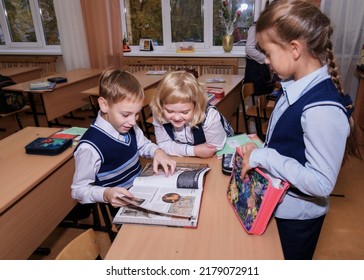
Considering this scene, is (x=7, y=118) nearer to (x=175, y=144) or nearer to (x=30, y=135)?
(x=30, y=135)

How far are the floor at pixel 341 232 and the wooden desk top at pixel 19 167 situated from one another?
0.65m

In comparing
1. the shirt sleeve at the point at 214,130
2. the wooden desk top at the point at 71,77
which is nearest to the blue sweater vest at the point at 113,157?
the shirt sleeve at the point at 214,130

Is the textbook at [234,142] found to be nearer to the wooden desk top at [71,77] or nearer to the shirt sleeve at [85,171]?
the shirt sleeve at [85,171]

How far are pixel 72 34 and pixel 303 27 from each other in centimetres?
441

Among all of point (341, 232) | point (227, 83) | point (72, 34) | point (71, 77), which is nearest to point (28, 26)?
point (72, 34)

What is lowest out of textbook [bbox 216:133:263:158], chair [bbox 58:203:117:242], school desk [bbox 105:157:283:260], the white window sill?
chair [bbox 58:203:117:242]

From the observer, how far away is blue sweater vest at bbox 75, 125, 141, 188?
4.00 feet

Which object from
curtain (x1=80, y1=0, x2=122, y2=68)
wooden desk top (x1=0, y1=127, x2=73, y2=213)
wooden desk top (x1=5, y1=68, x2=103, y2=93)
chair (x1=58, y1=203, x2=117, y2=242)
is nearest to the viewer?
wooden desk top (x1=0, y1=127, x2=73, y2=213)

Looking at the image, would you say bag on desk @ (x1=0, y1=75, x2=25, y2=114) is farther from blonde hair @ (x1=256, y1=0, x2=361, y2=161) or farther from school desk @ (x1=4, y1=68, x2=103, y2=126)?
blonde hair @ (x1=256, y1=0, x2=361, y2=161)

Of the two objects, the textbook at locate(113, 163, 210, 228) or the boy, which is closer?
the textbook at locate(113, 163, 210, 228)

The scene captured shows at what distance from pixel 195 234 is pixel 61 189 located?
108cm

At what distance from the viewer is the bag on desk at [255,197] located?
820 mm

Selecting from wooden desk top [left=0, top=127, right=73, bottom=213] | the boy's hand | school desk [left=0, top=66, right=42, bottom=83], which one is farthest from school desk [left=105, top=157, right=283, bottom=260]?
school desk [left=0, top=66, right=42, bottom=83]

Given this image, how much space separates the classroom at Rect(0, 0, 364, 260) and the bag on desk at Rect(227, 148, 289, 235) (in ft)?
0.12
